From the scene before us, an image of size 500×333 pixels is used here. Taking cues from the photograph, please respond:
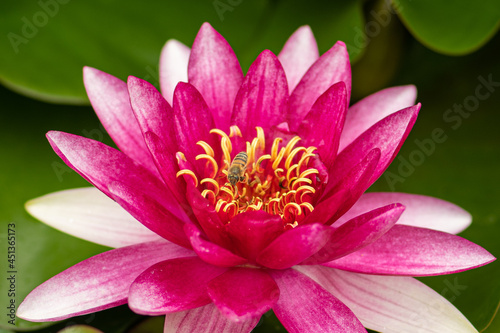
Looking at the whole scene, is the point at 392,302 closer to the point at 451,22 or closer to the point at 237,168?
the point at 237,168

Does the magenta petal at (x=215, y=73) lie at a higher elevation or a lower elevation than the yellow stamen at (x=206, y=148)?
higher

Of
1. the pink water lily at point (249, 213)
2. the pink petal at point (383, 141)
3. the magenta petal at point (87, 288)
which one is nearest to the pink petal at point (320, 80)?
the pink water lily at point (249, 213)

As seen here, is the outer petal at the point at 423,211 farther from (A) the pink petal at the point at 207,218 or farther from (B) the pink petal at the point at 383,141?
(A) the pink petal at the point at 207,218

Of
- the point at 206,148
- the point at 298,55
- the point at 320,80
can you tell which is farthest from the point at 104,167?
the point at 298,55

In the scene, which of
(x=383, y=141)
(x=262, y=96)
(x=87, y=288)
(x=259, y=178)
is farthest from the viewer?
(x=259, y=178)

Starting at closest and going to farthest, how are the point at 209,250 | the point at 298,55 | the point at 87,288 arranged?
the point at 209,250, the point at 87,288, the point at 298,55

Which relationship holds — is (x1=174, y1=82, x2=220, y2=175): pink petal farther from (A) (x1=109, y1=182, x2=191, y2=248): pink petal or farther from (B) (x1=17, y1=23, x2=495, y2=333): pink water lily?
(A) (x1=109, y1=182, x2=191, y2=248): pink petal

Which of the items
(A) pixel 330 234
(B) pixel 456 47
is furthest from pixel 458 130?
(A) pixel 330 234
